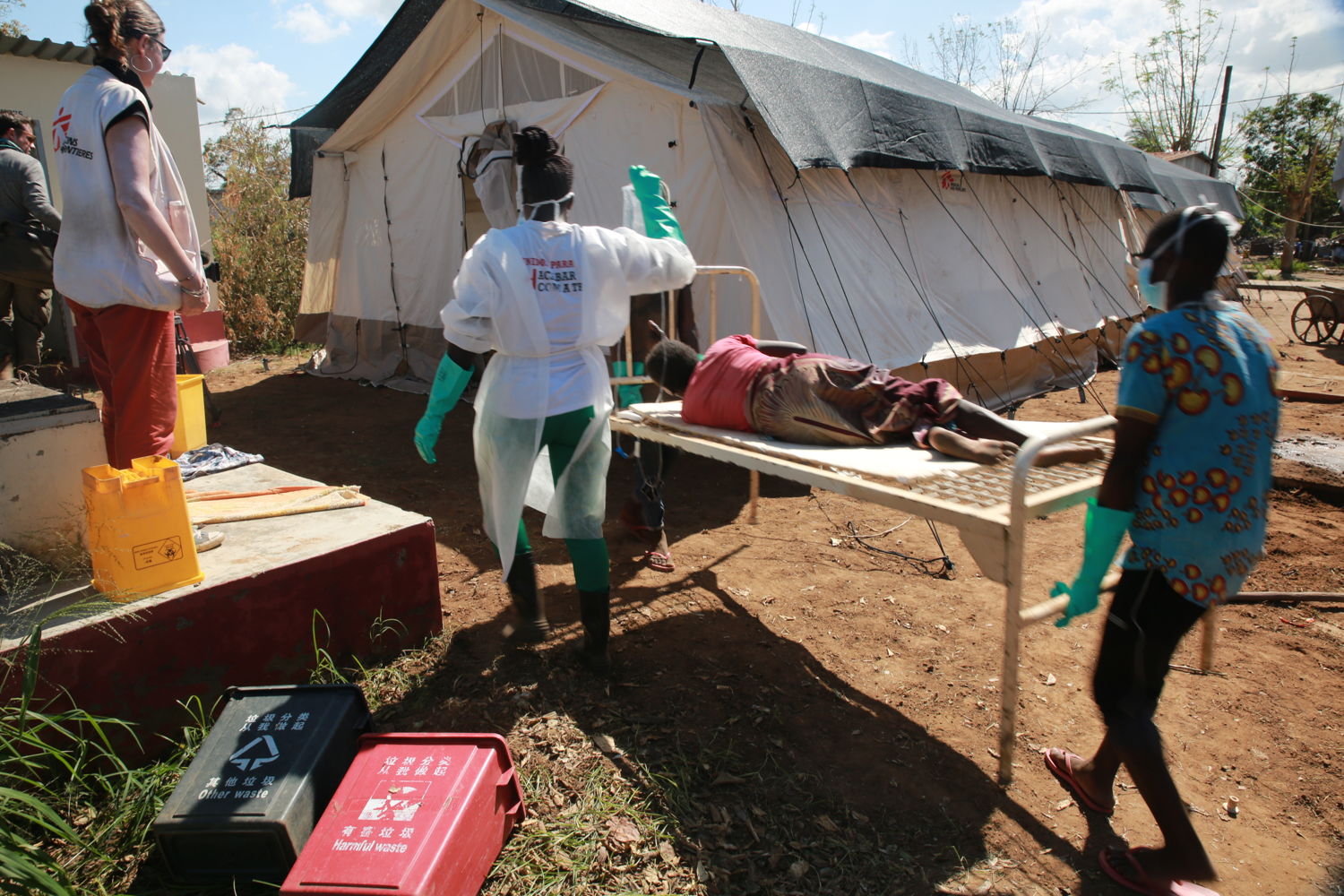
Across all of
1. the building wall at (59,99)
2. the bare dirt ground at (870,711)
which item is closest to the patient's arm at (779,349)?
the bare dirt ground at (870,711)

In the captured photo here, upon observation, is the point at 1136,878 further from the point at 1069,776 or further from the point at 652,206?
the point at 652,206

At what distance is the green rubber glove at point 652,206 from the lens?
3.19 meters

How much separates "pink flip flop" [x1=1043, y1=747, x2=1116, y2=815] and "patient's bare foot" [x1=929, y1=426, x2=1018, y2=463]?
92cm

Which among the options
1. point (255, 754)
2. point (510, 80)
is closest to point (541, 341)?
point (255, 754)

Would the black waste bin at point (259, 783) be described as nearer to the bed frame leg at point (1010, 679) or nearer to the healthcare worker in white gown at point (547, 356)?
the healthcare worker in white gown at point (547, 356)

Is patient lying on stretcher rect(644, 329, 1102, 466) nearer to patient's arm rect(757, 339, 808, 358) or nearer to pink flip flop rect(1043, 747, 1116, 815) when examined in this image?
patient's arm rect(757, 339, 808, 358)

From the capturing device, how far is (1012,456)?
2721 mm

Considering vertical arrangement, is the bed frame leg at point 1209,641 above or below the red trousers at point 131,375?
below

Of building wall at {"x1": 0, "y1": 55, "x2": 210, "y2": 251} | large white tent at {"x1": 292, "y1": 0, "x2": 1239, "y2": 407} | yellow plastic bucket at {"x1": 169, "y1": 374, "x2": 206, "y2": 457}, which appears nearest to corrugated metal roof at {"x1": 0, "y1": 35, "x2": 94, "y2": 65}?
building wall at {"x1": 0, "y1": 55, "x2": 210, "y2": 251}

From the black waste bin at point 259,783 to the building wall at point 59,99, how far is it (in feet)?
23.4

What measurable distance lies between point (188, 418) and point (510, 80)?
4.03 m

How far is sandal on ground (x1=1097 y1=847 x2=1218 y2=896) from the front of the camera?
1855 mm

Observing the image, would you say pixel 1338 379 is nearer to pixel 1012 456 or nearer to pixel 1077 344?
pixel 1077 344

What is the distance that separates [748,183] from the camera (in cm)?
523
